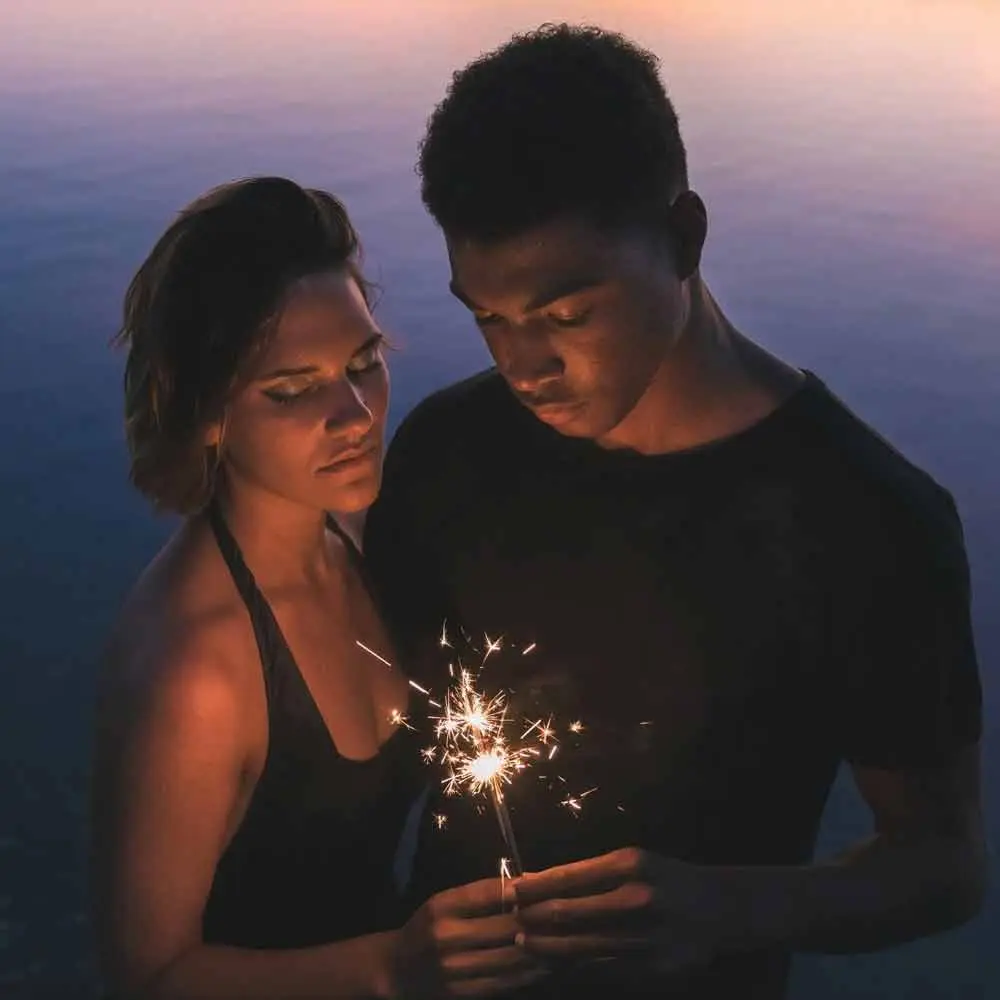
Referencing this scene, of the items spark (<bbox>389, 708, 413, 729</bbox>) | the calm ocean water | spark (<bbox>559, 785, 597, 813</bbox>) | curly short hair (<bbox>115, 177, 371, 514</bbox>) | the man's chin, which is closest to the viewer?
the man's chin

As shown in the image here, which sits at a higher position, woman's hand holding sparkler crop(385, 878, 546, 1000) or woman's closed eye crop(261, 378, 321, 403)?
woman's closed eye crop(261, 378, 321, 403)

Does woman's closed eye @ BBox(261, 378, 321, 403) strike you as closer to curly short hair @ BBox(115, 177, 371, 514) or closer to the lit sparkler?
curly short hair @ BBox(115, 177, 371, 514)

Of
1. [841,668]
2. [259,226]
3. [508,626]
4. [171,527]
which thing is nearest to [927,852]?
[841,668]

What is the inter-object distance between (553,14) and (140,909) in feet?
49.5

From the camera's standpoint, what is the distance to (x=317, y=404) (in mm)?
1916

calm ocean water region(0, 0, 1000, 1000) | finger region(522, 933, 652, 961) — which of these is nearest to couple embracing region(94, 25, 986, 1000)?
finger region(522, 933, 652, 961)

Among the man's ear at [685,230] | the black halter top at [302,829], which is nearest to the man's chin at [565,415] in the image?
the man's ear at [685,230]

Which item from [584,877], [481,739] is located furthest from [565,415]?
[584,877]

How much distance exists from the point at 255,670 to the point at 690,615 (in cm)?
69

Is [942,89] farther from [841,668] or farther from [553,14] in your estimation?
[841,668]

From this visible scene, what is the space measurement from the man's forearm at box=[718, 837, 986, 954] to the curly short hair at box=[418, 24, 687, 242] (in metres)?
0.99

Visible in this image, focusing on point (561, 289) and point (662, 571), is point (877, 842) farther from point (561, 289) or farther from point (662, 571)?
point (561, 289)

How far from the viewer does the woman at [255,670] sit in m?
1.77

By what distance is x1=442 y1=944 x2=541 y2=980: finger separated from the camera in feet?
5.63
